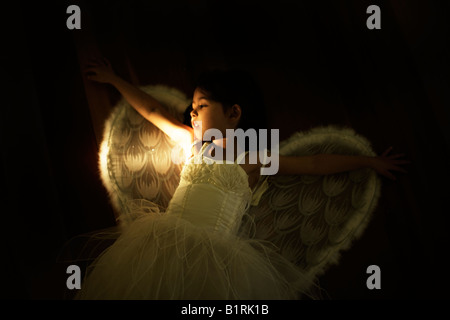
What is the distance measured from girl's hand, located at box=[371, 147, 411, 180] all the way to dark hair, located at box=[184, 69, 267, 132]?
50 centimetres

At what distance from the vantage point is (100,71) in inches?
65.6

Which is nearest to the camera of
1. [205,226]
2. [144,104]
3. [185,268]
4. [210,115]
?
[185,268]

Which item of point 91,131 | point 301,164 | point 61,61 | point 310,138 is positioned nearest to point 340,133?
point 310,138

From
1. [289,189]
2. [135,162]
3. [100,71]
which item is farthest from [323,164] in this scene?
[100,71]

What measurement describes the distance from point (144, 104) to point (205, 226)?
64 centimetres

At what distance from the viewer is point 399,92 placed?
162cm

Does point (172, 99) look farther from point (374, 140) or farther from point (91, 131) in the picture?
point (374, 140)

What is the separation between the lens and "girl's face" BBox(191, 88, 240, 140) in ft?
4.78

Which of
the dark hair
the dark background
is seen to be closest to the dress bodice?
the dark hair

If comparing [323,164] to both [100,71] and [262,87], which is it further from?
[100,71]

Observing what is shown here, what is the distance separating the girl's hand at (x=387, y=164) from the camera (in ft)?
4.93

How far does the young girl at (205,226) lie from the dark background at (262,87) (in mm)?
162
